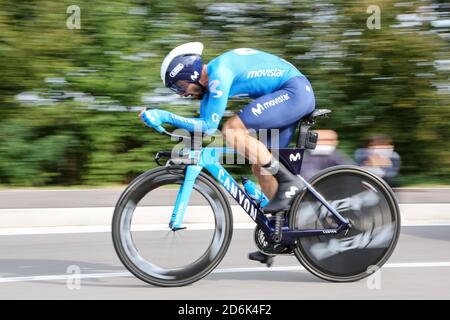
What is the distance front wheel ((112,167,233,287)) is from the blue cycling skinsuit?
394 mm

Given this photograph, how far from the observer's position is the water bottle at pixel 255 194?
5.05 meters

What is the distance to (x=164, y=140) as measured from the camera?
9.95 meters

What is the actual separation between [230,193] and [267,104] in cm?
61

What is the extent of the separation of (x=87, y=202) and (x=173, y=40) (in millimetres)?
2994

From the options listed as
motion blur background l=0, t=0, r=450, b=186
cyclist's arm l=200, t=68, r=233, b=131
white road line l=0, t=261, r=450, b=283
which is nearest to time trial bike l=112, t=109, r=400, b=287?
cyclist's arm l=200, t=68, r=233, b=131

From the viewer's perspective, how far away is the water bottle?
505 centimetres

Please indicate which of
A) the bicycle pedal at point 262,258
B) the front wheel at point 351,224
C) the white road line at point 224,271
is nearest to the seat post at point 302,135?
the front wheel at point 351,224

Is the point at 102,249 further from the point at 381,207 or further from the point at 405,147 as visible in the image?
the point at 405,147

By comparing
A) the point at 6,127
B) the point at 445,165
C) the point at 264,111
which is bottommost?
the point at 445,165

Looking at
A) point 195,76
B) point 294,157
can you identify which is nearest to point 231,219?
point 294,157

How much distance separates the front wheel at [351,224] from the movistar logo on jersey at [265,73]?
2.27 feet

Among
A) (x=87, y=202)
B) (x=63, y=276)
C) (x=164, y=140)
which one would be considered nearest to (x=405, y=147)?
(x=164, y=140)

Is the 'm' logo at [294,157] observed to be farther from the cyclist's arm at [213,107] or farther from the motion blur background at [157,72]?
the motion blur background at [157,72]
